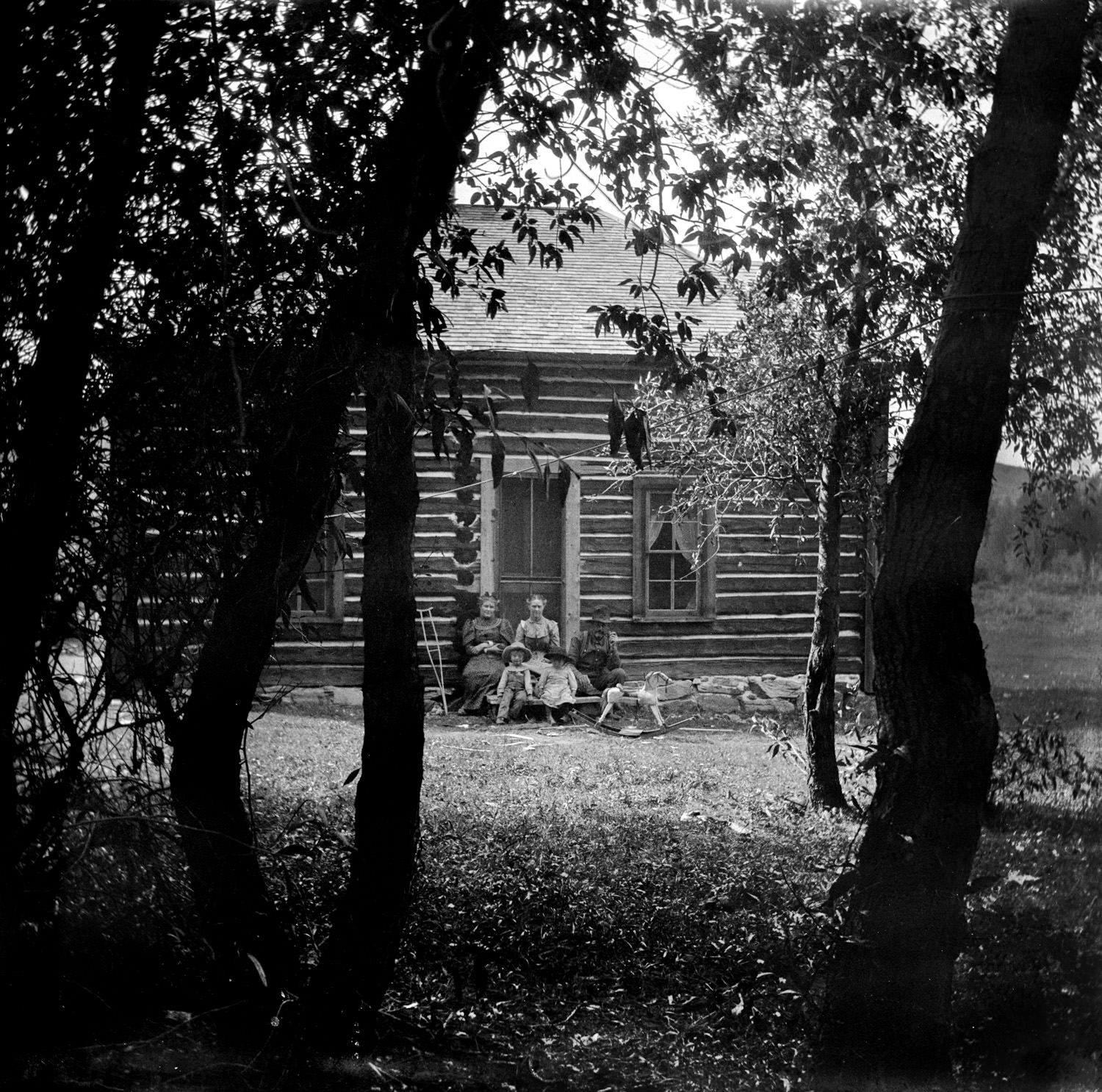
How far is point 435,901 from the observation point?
12.2ft

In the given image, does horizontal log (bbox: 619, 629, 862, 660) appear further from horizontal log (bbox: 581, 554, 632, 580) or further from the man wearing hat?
horizontal log (bbox: 581, 554, 632, 580)

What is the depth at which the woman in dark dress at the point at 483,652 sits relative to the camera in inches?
355

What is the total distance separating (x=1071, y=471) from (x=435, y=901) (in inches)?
107

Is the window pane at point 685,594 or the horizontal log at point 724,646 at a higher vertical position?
the window pane at point 685,594

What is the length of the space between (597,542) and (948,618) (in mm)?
7711

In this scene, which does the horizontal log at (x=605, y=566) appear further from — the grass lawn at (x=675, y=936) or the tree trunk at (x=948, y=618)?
the tree trunk at (x=948, y=618)

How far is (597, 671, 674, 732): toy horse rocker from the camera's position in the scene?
9086 mm

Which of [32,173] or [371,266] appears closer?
[32,173]

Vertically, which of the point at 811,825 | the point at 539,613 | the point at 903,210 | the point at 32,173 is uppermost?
the point at 903,210

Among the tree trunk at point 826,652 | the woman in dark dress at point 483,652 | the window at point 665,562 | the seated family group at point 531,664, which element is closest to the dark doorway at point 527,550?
the seated family group at point 531,664

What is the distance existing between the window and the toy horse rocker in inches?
34.0

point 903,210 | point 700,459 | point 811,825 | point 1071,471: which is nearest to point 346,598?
point 700,459

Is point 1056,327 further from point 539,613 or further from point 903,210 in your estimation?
point 539,613

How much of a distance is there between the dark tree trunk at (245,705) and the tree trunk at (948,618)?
5.45 feet
